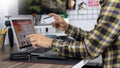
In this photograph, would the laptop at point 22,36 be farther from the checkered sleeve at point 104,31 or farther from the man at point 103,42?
the checkered sleeve at point 104,31

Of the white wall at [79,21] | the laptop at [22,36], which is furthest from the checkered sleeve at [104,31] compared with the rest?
the white wall at [79,21]

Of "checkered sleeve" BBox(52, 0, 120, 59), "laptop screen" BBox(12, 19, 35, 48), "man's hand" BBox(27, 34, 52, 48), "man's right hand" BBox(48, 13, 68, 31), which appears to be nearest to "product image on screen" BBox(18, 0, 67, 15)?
"laptop screen" BBox(12, 19, 35, 48)

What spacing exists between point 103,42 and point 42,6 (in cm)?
155

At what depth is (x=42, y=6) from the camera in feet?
7.96

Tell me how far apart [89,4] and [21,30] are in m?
1.03

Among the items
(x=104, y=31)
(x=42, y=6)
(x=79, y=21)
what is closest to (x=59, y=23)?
(x=104, y=31)

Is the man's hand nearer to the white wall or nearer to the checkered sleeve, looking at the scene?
the checkered sleeve

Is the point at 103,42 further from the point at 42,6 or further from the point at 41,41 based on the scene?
the point at 42,6

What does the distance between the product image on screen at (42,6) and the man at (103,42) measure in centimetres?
131

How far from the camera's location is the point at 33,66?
1264 mm

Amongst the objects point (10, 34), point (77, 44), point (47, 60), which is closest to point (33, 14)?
point (10, 34)

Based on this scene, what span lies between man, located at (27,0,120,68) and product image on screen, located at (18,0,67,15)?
1.31 meters

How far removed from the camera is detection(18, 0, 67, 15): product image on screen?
94.2 inches

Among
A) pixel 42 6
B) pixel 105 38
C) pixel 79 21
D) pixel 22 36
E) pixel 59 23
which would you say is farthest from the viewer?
pixel 79 21
